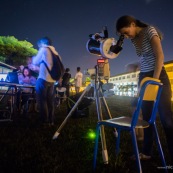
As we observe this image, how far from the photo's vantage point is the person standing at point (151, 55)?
2.67 meters

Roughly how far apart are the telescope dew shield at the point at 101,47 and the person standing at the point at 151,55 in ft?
0.96

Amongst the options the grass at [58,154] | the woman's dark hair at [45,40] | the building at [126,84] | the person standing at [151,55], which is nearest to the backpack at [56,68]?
the woman's dark hair at [45,40]

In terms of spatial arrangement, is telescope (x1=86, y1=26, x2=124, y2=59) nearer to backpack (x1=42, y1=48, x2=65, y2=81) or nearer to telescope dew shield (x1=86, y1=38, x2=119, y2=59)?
telescope dew shield (x1=86, y1=38, x2=119, y2=59)

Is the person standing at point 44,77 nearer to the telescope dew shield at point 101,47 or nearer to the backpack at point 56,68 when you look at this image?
the backpack at point 56,68

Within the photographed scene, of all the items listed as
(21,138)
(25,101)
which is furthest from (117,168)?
(25,101)

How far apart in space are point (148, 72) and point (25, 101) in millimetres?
5153

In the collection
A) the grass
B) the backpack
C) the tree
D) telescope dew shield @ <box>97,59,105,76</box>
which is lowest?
the grass

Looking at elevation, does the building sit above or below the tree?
below

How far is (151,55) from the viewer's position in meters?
2.87

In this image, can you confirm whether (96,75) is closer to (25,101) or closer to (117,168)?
(117,168)

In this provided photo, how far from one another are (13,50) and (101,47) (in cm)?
3686

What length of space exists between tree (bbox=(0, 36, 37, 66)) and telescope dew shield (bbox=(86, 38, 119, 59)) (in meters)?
36.3

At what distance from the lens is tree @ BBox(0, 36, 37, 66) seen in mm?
36719

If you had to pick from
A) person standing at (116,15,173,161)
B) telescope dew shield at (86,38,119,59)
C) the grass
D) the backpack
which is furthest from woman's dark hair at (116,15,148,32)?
the backpack
